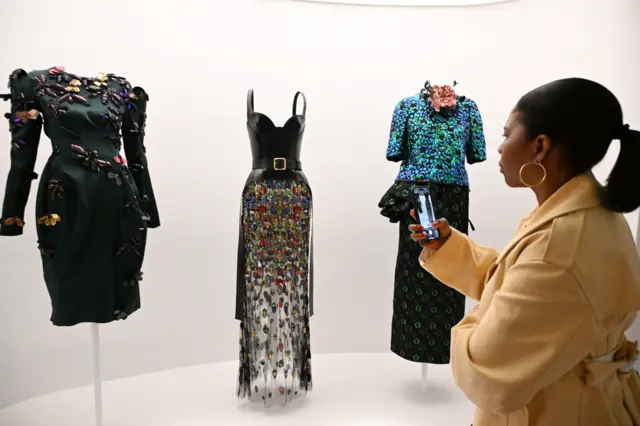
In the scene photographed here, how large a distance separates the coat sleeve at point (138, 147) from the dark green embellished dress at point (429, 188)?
1.13 m

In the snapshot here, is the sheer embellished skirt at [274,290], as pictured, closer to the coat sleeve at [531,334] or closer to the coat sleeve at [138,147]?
the coat sleeve at [138,147]

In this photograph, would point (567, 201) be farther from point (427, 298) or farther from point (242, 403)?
point (242, 403)

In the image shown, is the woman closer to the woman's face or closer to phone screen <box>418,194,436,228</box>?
the woman's face

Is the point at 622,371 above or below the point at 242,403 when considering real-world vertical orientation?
above

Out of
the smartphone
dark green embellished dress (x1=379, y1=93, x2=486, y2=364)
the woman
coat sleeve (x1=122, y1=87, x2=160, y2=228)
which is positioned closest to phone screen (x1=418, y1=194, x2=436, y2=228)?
the smartphone

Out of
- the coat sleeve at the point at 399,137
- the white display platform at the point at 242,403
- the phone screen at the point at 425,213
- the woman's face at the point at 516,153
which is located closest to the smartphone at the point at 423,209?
the phone screen at the point at 425,213

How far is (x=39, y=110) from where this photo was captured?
2.17m

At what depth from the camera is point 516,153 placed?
122 cm

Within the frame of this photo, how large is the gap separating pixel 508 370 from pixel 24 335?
2716mm

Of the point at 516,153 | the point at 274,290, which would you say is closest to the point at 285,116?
the point at 274,290

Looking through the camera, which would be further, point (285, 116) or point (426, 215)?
point (285, 116)

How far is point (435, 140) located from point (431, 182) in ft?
0.71

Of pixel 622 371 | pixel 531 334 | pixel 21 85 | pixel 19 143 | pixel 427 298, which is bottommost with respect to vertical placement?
pixel 427 298

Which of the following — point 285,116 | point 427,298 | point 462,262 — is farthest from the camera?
point 285,116
